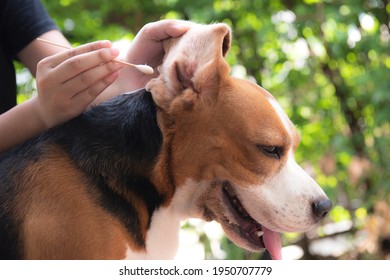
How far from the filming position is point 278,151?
1.57 metres

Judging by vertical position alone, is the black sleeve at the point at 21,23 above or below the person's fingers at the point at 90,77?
below

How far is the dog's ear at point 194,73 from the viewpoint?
1.54m

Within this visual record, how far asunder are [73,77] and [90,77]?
1.6 inches

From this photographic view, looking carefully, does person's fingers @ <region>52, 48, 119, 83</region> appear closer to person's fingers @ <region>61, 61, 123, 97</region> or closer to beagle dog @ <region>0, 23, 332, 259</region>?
person's fingers @ <region>61, 61, 123, 97</region>

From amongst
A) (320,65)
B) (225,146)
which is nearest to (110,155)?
(225,146)

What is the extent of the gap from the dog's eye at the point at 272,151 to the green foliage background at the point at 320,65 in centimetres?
268

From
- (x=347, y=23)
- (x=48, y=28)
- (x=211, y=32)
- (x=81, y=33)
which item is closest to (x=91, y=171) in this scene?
(x=211, y=32)

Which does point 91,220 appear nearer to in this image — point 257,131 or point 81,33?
point 257,131

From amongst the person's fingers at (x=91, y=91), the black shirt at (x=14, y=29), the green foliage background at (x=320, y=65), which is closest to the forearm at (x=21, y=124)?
the person's fingers at (x=91, y=91)

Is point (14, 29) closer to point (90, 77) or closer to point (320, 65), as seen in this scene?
point (90, 77)

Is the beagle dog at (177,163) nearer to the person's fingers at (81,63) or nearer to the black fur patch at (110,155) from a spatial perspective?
the black fur patch at (110,155)

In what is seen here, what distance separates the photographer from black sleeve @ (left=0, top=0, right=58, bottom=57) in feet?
6.79

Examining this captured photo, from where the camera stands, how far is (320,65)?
5.14 m
